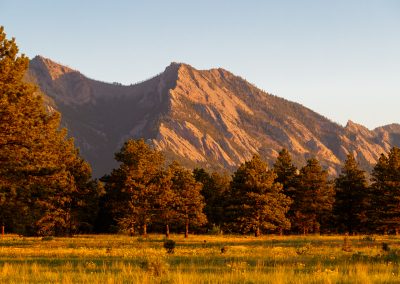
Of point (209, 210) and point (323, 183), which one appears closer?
point (323, 183)

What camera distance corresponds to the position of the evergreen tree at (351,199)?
84.6 metres

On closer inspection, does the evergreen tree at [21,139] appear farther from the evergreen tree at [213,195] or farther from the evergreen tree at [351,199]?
the evergreen tree at [351,199]

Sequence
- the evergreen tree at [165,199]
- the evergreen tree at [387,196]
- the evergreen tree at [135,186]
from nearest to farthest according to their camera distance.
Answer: the evergreen tree at [135,186], the evergreen tree at [165,199], the evergreen tree at [387,196]

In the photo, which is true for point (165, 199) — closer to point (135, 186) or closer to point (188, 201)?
point (135, 186)

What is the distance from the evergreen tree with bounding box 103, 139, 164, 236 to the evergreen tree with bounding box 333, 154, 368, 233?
109ft

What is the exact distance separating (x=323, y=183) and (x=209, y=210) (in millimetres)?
22103

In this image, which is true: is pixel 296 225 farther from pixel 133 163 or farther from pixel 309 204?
pixel 133 163

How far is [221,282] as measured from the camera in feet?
Answer: 41.1

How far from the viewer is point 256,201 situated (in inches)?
2872

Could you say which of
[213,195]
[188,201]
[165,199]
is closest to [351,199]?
[213,195]

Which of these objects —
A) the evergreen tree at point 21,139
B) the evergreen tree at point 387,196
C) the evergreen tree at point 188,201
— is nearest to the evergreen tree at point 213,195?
the evergreen tree at point 188,201

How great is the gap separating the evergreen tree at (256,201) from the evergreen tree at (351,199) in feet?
48.7

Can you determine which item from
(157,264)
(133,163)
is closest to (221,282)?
(157,264)

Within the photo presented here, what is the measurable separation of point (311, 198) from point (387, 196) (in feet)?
39.4
